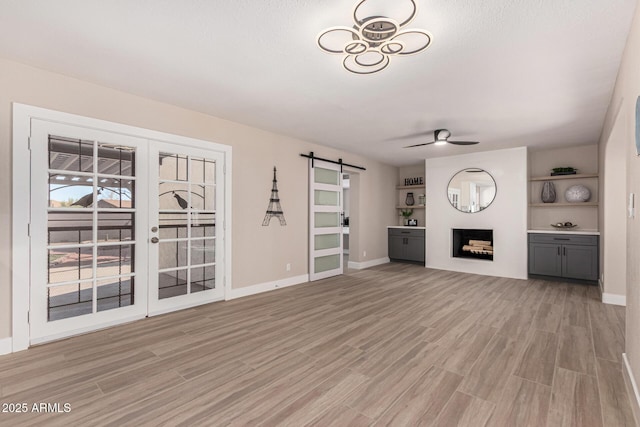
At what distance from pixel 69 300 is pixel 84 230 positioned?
0.72 metres

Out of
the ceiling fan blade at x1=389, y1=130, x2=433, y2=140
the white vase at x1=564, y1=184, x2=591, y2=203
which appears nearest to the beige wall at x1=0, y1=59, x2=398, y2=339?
the ceiling fan blade at x1=389, y1=130, x2=433, y2=140

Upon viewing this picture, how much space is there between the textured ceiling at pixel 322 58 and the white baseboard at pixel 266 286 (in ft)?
8.10

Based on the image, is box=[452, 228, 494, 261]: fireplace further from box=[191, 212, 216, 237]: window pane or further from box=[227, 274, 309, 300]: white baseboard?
box=[191, 212, 216, 237]: window pane

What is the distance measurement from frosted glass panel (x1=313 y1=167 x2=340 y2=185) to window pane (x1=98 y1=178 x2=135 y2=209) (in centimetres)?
307

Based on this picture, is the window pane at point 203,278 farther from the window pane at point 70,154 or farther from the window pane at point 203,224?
the window pane at point 70,154

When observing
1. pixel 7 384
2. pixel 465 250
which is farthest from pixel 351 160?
pixel 7 384

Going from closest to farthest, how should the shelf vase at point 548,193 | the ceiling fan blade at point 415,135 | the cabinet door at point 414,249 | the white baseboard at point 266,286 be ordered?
1. the white baseboard at point 266,286
2. the ceiling fan blade at point 415,135
3. the shelf vase at point 548,193
4. the cabinet door at point 414,249

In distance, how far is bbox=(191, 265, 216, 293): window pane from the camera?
3.98m

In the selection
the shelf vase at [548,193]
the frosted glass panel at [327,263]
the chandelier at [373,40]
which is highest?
the chandelier at [373,40]

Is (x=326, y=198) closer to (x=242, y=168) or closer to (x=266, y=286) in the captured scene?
(x=242, y=168)

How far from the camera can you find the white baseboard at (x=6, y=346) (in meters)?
2.61

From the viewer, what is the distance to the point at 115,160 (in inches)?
130

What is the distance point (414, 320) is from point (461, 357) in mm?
891

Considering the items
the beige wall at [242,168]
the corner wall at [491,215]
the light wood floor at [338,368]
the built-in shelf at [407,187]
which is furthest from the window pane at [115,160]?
the built-in shelf at [407,187]
